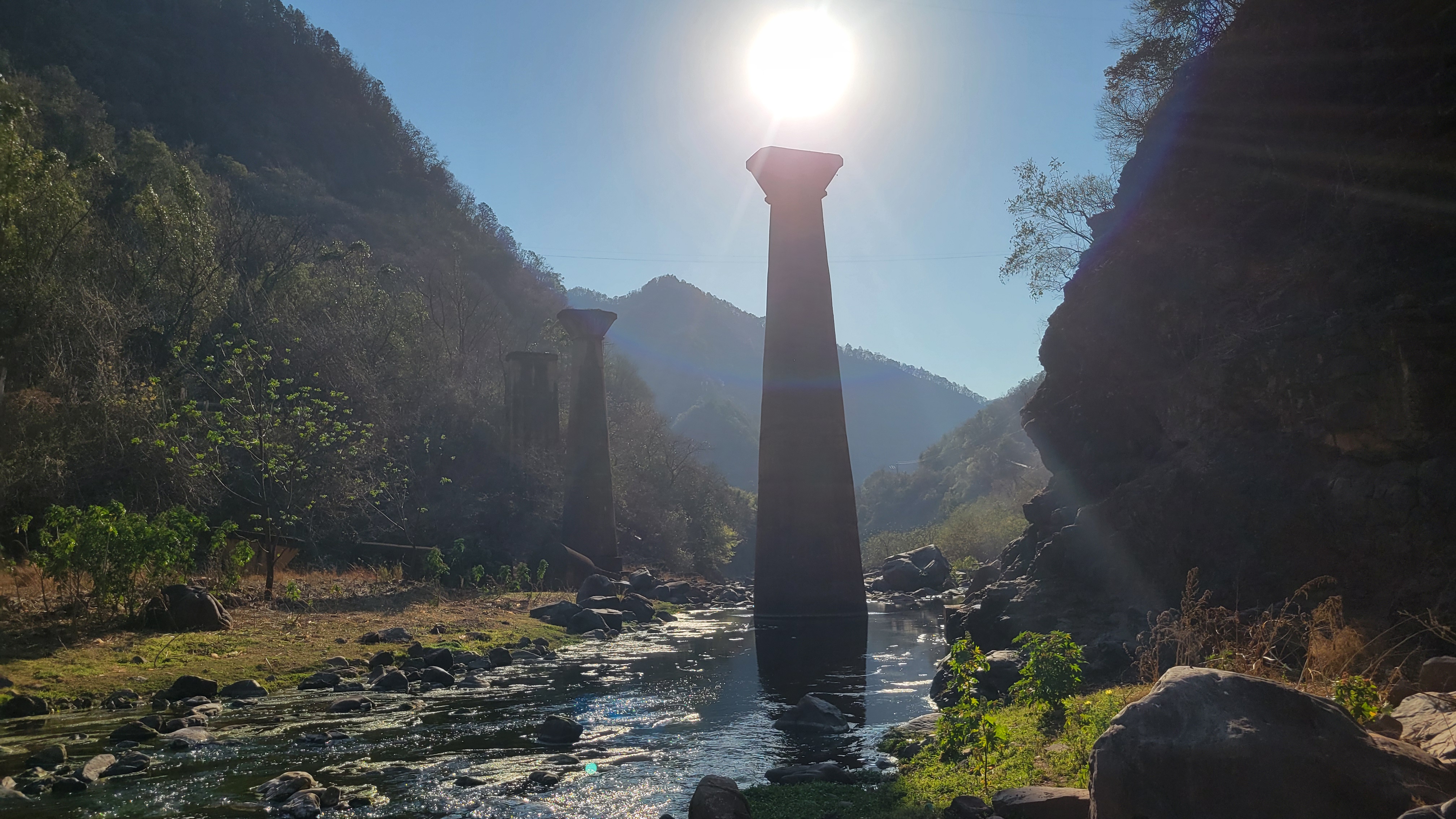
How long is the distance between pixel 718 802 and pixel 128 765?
4.85 m

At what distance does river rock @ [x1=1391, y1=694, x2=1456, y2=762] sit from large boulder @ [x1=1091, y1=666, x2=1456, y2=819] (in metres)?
0.27

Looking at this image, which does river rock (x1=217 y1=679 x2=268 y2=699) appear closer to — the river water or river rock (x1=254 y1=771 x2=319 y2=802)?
the river water

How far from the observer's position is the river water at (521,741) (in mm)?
6543

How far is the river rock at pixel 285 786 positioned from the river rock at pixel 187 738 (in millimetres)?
1499

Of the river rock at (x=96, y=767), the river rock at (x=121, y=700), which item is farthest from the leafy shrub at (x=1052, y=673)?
the river rock at (x=121, y=700)

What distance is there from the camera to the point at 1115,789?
15.0ft

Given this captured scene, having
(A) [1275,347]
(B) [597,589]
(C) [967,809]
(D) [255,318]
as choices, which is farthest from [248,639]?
(D) [255,318]

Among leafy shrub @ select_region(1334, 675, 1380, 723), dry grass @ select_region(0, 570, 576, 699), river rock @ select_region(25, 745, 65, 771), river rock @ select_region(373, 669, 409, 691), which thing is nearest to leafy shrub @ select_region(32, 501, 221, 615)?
dry grass @ select_region(0, 570, 576, 699)

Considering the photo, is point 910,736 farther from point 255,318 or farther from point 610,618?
→ point 255,318

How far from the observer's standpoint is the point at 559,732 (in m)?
8.94

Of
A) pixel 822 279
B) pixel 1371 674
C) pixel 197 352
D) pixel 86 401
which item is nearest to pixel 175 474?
pixel 86 401

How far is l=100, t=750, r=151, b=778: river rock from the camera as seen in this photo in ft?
22.2

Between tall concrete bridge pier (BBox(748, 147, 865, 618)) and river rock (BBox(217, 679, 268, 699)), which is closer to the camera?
river rock (BBox(217, 679, 268, 699))

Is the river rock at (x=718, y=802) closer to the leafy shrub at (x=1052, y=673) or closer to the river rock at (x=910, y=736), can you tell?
the river rock at (x=910, y=736)
